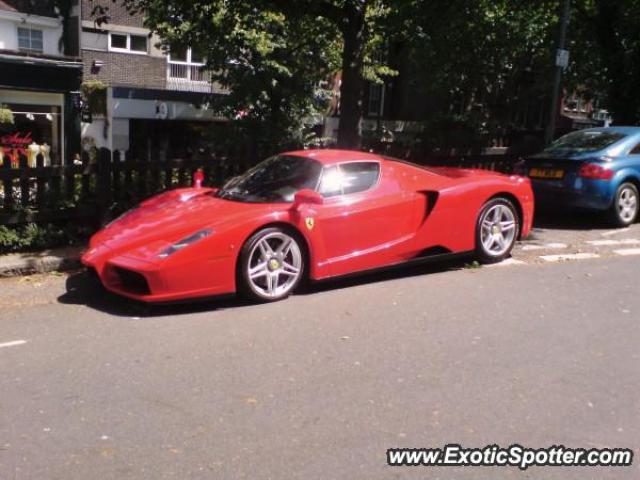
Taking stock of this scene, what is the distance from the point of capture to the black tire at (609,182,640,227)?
977 cm

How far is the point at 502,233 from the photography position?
7500mm

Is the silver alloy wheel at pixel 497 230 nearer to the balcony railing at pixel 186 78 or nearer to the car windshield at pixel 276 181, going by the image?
the car windshield at pixel 276 181

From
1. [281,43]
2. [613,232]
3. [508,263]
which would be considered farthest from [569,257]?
[281,43]

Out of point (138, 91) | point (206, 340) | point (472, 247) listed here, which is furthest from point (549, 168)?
point (138, 91)

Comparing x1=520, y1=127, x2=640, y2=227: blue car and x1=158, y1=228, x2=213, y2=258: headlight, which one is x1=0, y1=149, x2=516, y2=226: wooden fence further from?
x1=520, y1=127, x2=640, y2=227: blue car

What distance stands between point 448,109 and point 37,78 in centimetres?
1538

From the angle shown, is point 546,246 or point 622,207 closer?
point 546,246

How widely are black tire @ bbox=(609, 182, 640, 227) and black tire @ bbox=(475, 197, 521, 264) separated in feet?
9.69

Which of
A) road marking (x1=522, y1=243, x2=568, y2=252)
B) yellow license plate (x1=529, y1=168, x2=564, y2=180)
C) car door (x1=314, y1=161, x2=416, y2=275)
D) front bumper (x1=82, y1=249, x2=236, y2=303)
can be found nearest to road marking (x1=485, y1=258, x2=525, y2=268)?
road marking (x1=522, y1=243, x2=568, y2=252)

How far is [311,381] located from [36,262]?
13.5ft

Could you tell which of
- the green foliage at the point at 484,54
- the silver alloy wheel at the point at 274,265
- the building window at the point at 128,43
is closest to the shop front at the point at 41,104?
the building window at the point at 128,43

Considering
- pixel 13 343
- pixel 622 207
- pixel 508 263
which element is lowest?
pixel 13 343

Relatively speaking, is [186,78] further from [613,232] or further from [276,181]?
[276,181]

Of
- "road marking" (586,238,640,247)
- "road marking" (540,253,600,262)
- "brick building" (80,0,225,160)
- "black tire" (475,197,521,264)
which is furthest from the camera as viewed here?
"brick building" (80,0,225,160)
